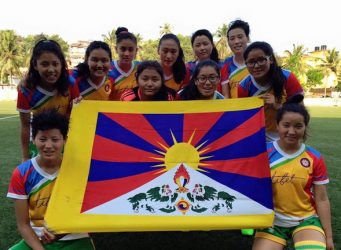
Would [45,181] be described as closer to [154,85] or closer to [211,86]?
[154,85]

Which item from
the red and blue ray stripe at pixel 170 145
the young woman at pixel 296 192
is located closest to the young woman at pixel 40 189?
the red and blue ray stripe at pixel 170 145

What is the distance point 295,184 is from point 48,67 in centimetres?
220

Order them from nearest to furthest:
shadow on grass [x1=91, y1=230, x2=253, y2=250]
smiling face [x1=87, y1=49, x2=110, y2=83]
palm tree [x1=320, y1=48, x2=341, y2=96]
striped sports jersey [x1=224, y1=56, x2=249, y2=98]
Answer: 1. shadow on grass [x1=91, y1=230, x2=253, y2=250]
2. smiling face [x1=87, y1=49, x2=110, y2=83]
3. striped sports jersey [x1=224, y1=56, x2=249, y2=98]
4. palm tree [x1=320, y1=48, x2=341, y2=96]

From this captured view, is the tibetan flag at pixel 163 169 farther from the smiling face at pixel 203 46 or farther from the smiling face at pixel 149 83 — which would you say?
the smiling face at pixel 203 46

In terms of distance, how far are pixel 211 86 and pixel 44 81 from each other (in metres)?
1.48

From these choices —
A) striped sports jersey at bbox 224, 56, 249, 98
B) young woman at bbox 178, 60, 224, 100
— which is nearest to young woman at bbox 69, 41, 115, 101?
young woman at bbox 178, 60, 224, 100

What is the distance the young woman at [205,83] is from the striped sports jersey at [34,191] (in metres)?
1.49

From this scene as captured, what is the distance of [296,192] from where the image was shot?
2625 millimetres

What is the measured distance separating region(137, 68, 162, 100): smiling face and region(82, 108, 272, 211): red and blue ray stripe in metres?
0.46

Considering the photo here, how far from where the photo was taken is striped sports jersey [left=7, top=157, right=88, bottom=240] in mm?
2521

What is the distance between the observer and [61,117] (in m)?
2.68

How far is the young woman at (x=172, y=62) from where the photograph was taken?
4137mm

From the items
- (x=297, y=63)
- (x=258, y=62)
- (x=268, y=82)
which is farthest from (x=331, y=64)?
(x=258, y=62)

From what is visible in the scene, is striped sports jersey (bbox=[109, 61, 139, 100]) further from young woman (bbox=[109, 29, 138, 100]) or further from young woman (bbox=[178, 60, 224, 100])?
young woman (bbox=[178, 60, 224, 100])
